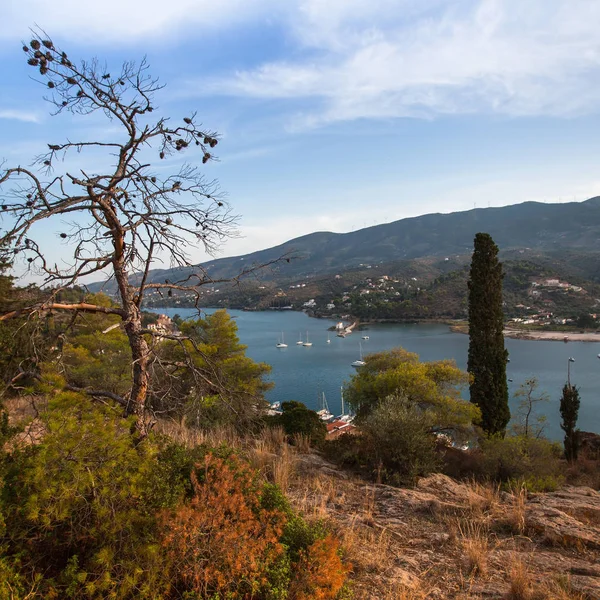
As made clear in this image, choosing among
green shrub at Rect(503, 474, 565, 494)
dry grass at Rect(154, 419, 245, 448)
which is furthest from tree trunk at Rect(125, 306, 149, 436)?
green shrub at Rect(503, 474, 565, 494)

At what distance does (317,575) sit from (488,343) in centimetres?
1602

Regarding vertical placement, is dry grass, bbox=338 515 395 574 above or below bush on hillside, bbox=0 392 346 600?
below

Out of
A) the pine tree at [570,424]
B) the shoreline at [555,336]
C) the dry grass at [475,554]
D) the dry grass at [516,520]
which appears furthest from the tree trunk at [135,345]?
the shoreline at [555,336]

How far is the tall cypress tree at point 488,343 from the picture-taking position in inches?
645

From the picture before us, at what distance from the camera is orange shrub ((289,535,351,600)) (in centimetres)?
226

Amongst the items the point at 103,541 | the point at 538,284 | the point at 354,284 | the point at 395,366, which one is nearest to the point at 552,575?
the point at 103,541

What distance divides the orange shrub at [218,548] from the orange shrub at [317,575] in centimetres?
18

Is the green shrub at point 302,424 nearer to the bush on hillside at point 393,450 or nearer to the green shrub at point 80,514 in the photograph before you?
the bush on hillside at point 393,450

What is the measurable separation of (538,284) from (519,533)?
89711mm

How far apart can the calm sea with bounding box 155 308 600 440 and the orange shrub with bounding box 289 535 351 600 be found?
91.9 ft

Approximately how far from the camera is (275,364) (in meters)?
49.0

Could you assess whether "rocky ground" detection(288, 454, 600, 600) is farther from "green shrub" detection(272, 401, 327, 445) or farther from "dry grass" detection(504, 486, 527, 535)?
"green shrub" detection(272, 401, 327, 445)

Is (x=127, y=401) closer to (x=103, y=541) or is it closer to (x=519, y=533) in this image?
(x=103, y=541)

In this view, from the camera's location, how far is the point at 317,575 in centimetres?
228
